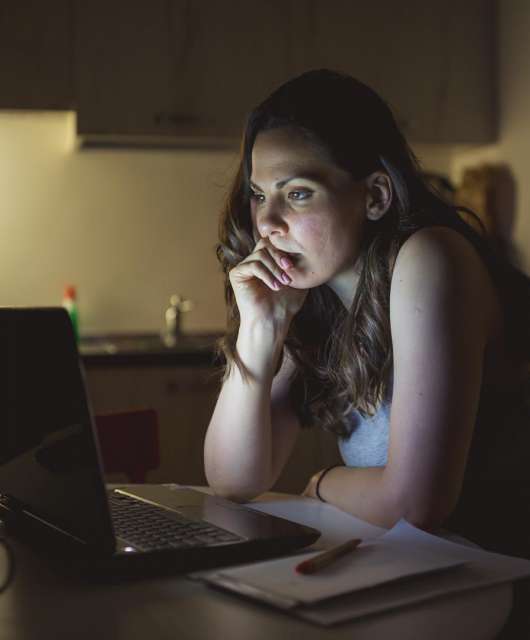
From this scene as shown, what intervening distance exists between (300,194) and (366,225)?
13cm

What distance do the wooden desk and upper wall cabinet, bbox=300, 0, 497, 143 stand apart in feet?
8.50

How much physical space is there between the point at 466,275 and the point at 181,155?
7.15 feet

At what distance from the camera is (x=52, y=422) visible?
94 centimetres

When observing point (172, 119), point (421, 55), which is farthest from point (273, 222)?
point (421, 55)

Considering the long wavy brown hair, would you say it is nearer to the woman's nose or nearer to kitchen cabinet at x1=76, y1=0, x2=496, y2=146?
the woman's nose

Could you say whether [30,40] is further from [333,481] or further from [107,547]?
[107,547]

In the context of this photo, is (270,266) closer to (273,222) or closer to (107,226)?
(273,222)

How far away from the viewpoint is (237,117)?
124 inches

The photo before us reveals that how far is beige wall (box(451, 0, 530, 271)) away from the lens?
330 centimetres

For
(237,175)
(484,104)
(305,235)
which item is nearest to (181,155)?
(484,104)

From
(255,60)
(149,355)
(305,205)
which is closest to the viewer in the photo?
(305,205)

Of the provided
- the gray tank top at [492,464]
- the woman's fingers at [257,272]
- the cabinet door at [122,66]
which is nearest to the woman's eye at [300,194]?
the woman's fingers at [257,272]

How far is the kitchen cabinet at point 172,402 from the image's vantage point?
9.48 ft

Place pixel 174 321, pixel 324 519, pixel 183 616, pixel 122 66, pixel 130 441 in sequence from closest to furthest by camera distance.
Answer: pixel 183 616
pixel 324 519
pixel 130 441
pixel 122 66
pixel 174 321
